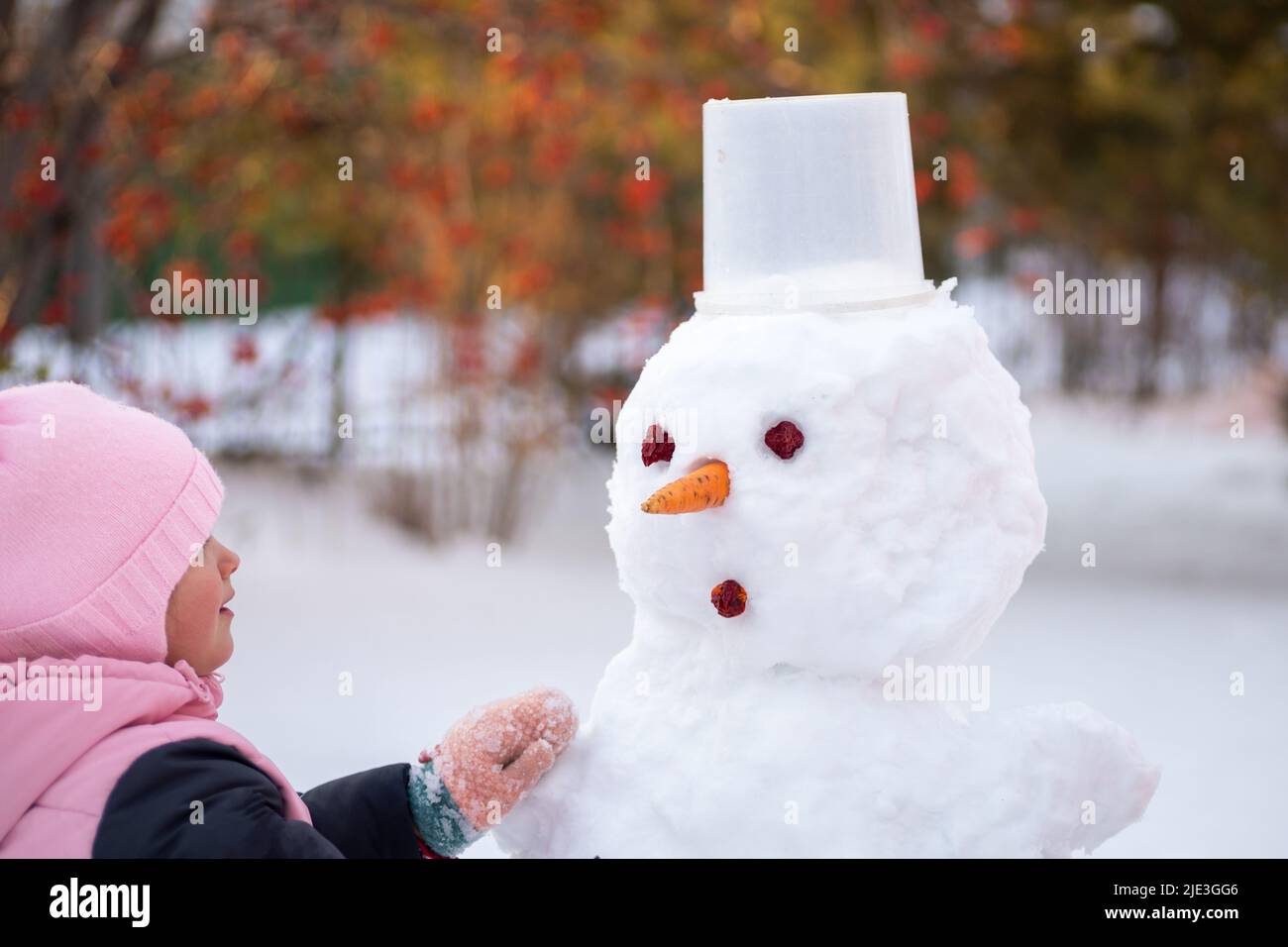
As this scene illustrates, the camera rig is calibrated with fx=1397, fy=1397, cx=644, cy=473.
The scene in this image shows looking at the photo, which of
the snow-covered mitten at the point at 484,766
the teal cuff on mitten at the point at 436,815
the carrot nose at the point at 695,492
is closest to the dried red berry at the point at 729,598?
the carrot nose at the point at 695,492

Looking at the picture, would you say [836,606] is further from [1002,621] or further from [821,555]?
[1002,621]

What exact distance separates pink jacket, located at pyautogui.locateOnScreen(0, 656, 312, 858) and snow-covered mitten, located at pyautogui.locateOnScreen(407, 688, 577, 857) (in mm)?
332

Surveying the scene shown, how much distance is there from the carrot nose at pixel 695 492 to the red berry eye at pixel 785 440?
70 millimetres

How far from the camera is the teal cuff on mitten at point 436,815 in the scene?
75.0 inches

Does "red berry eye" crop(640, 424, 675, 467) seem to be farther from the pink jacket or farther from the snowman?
the pink jacket

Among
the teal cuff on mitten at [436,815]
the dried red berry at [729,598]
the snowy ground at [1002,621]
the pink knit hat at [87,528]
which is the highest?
the pink knit hat at [87,528]

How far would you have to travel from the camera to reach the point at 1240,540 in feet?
23.5

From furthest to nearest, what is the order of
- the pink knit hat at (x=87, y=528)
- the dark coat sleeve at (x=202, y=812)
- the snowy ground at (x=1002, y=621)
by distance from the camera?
the snowy ground at (x=1002, y=621) → the pink knit hat at (x=87, y=528) → the dark coat sleeve at (x=202, y=812)

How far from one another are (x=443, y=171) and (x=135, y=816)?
5.46 meters

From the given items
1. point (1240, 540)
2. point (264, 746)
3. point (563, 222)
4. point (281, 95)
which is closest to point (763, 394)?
point (264, 746)

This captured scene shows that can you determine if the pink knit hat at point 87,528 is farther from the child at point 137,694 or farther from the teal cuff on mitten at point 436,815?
the teal cuff on mitten at point 436,815

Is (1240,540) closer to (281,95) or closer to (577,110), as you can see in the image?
(577,110)

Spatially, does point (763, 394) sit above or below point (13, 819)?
above

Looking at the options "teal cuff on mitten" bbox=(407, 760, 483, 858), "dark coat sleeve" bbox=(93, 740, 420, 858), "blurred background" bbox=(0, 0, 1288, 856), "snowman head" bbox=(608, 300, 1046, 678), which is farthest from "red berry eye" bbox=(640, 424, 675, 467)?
"blurred background" bbox=(0, 0, 1288, 856)
